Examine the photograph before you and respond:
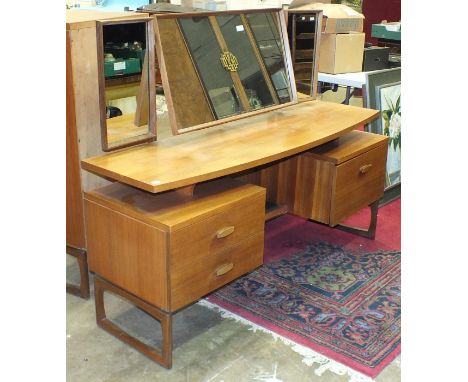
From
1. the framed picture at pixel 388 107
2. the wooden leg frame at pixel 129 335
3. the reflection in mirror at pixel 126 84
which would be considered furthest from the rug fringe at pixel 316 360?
the framed picture at pixel 388 107

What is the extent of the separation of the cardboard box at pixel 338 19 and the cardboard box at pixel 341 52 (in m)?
0.05

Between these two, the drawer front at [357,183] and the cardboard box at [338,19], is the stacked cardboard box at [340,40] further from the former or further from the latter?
the drawer front at [357,183]

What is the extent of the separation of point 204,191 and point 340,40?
1.93 metres

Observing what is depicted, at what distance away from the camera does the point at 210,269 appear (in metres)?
1.84

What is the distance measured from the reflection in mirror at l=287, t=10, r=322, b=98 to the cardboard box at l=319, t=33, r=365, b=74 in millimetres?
858

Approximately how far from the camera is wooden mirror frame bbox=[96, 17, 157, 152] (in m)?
1.80

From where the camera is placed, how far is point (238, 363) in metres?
1.93

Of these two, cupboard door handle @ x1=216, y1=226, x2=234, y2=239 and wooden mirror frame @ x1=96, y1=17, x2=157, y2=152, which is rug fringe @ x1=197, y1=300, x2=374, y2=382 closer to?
cupboard door handle @ x1=216, y1=226, x2=234, y2=239

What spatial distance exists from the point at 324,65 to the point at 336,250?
1.32 metres

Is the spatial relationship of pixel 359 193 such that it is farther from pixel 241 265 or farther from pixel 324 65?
pixel 324 65

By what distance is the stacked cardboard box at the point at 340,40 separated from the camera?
11.2 ft

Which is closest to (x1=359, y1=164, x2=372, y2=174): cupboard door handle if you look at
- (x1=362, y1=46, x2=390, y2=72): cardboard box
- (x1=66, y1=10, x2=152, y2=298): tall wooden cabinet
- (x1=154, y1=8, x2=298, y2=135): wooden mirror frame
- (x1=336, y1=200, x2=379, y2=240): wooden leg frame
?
(x1=336, y1=200, x2=379, y2=240): wooden leg frame
